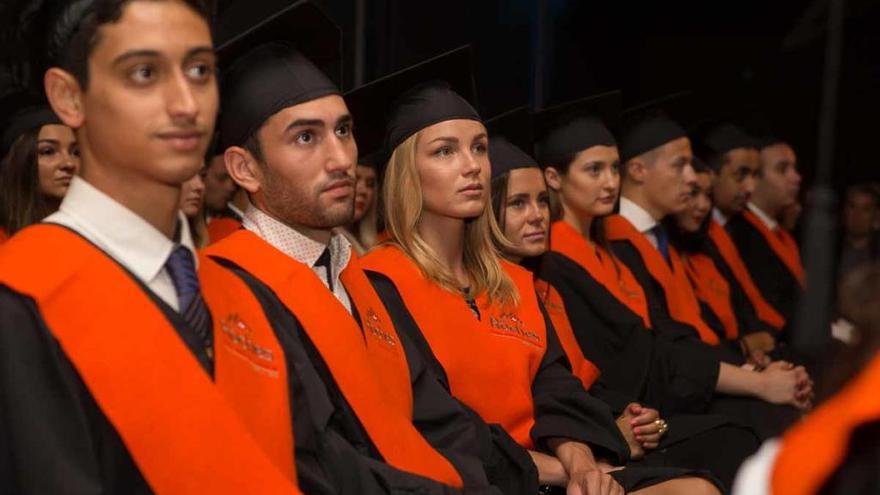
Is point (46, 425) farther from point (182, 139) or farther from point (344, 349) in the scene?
point (344, 349)

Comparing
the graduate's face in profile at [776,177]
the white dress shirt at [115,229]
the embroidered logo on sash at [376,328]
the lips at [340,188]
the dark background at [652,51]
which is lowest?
the embroidered logo on sash at [376,328]

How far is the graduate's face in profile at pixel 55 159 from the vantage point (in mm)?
4367

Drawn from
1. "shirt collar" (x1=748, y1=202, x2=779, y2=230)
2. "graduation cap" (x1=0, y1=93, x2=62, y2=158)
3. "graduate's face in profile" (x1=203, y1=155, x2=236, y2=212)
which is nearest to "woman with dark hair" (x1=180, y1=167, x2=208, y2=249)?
"graduate's face in profile" (x1=203, y1=155, x2=236, y2=212)

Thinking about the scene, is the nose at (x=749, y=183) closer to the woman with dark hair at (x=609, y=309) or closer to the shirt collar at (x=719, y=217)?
the shirt collar at (x=719, y=217)

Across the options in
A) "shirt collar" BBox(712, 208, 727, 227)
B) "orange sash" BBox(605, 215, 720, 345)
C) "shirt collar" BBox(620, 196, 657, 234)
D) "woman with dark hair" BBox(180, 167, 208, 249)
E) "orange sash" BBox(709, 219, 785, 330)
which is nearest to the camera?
"woman with dark hair" BBox(180, 167, 208, 249)

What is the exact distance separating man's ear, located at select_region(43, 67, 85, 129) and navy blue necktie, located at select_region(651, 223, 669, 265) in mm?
3885

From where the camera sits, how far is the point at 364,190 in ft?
17.0

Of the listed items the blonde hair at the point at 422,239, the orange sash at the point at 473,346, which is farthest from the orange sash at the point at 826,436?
the blonde hair at the point at 422,239

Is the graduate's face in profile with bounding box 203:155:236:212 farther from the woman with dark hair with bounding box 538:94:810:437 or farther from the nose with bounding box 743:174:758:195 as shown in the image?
the nose with bounding box 743:174:758:195

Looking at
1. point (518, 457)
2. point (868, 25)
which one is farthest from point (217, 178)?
point (868, 25)

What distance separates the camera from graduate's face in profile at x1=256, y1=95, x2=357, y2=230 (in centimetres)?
291

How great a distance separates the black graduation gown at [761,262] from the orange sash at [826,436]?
5904 mm

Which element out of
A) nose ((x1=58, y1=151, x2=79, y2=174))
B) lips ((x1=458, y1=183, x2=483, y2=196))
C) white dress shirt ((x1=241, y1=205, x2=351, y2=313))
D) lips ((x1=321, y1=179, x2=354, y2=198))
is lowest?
white dress shirt ((x1=241, y1=205, x2=351, y2=313))

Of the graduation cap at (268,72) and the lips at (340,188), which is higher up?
the graduation cap at (268,72)
